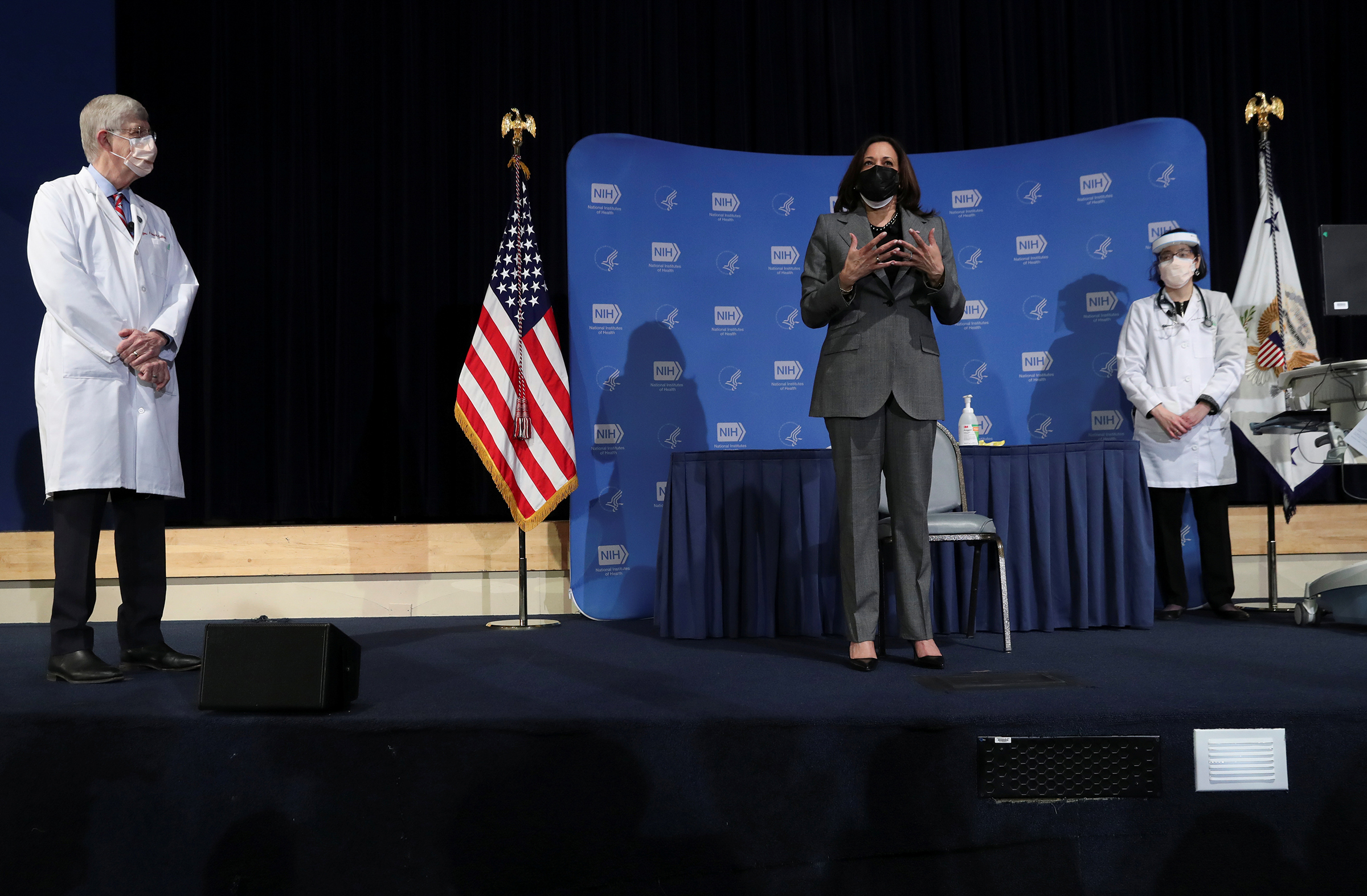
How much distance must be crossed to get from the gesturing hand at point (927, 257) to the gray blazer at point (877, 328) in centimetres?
8

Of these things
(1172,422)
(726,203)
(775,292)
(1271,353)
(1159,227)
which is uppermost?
(726,203)

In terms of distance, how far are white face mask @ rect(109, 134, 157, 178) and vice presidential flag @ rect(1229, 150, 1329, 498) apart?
4557mm

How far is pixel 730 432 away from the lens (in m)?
4.72

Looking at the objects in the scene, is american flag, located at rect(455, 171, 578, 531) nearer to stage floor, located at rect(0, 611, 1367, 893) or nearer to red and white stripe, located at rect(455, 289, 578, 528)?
red and white stripe, located at rect(455, 289, 578, 528)

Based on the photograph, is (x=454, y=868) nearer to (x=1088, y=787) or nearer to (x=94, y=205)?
(x=1088, y=787)

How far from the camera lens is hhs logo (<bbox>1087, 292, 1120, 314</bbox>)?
4723mm

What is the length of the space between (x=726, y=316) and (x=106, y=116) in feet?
9.40

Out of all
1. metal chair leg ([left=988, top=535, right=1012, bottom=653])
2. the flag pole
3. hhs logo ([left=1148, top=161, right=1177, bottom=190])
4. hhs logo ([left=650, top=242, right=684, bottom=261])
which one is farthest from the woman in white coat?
the flag pole

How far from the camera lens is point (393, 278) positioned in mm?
5344

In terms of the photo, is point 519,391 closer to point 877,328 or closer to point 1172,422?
point 877,328

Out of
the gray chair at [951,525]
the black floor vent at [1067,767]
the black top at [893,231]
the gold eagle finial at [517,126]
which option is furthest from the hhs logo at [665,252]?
the black floor vent at [1067,767]

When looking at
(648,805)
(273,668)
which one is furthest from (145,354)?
(648,805)

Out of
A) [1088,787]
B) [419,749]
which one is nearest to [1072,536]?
[1088,787]

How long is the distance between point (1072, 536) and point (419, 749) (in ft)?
9.37
